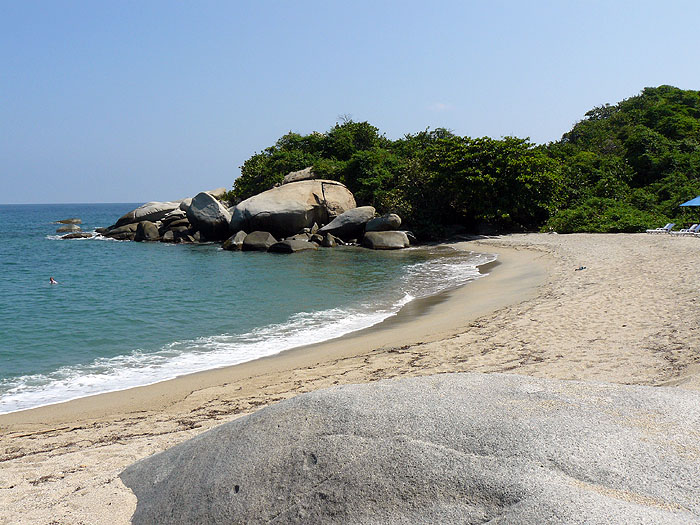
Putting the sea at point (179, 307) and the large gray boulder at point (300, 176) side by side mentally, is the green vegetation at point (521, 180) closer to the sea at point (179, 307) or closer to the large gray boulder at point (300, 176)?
the large gray boulder at point (300, 176)

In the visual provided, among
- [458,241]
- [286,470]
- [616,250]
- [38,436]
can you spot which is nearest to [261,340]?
[38,436]

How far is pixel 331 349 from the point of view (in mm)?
10297

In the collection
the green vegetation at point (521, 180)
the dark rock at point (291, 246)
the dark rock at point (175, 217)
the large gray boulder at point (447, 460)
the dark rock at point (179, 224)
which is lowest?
the large gray boulder at point (447, 460)

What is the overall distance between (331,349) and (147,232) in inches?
1190

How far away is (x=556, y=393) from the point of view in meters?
3.95

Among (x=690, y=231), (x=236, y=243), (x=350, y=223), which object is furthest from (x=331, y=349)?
(x=350, y=223)

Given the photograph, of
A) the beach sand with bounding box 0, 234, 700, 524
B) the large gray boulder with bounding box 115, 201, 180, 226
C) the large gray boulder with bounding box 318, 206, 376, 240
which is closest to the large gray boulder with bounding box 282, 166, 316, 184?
the large gray boulder with bounding box 318, 206, 376, 240

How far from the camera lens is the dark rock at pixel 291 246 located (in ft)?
90.0

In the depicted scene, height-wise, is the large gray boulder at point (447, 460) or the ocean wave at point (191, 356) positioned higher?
the large gray boulder at point (447, 460)

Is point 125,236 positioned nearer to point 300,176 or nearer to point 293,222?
point 300,176

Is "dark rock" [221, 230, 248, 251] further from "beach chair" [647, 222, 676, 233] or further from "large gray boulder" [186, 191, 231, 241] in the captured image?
"beach chair" [647, 222, 676, 233]

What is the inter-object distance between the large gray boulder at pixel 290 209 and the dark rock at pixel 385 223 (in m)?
3.32

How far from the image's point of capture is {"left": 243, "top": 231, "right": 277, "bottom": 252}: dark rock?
1135 inches

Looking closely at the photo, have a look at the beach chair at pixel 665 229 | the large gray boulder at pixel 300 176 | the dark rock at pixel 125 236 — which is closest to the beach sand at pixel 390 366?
the beach chair at pixel 665 229
